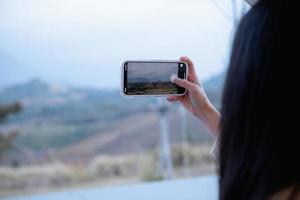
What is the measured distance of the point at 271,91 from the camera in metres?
0.46

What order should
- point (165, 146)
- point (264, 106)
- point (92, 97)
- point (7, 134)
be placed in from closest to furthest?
point (264, 106)
point (7, 134)
point (92, 97)
point (165, 146)

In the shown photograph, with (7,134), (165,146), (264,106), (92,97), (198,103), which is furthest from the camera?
(165,146)

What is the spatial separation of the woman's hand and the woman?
0.34 m

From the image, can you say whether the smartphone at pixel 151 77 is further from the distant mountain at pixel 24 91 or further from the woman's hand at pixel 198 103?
the distant mountain at pixel 24 91

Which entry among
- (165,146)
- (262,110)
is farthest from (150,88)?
(165,146)

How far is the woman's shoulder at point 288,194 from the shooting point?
18.2 inches

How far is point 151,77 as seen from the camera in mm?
855

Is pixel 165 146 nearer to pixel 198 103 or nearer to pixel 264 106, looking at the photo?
Answer: pixel 198 103

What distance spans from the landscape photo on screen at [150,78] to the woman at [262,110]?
36 centimetres

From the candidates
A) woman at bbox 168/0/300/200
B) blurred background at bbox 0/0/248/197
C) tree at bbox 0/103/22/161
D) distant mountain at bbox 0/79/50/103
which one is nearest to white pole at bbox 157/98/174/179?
blurred background at bbox 0/0/248/197

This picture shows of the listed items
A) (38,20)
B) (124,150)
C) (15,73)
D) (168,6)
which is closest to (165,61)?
(168,6)

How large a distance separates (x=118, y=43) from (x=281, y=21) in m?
2.65

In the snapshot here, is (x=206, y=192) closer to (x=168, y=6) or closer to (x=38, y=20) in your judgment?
(x=168, y=6)

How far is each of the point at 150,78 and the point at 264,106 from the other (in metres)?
0.41
